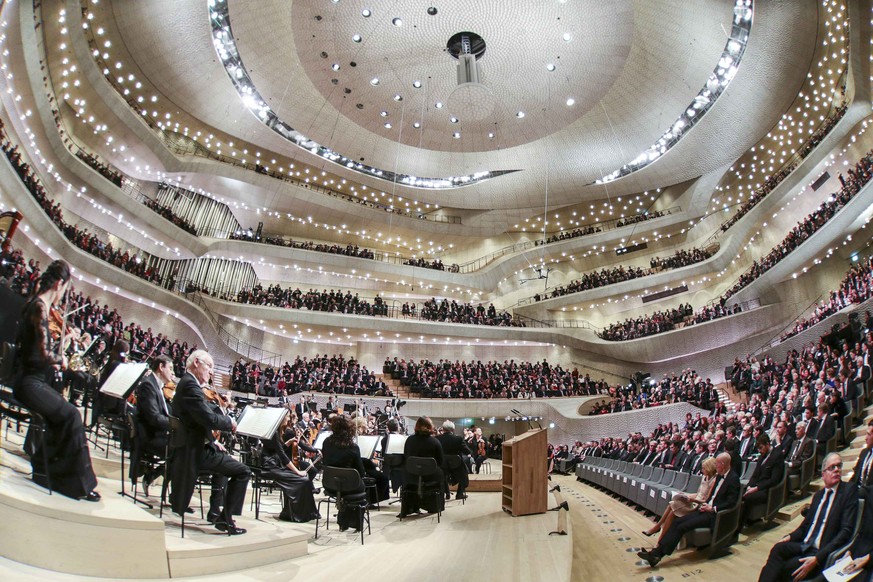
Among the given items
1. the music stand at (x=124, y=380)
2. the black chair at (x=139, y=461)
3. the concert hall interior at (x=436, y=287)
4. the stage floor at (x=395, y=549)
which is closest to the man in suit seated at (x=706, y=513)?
the concert hall interior at (x=436, y=287)

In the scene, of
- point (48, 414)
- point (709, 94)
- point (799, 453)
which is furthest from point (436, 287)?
point (48, 414)

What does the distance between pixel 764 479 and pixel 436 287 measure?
22762mm

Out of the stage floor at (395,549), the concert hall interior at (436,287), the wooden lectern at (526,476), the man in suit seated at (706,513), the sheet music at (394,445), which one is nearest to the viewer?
the stage floor at (395,549)

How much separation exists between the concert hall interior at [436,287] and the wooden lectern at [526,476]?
0.04m

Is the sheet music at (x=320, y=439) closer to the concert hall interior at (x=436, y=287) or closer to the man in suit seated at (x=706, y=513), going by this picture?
the concert hall interior at (x=436, y=287)

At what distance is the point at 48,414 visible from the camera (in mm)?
2680

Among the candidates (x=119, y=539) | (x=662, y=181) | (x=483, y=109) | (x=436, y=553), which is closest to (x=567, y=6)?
(x=483, y=109)

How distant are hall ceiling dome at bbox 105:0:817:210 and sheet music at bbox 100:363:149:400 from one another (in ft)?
45.4

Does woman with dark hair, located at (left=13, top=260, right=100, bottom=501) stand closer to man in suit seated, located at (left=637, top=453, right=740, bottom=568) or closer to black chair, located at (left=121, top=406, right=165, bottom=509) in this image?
black chair, located at (left=121, top=406, right=165, bottom=509)

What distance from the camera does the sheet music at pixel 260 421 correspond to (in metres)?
3.72

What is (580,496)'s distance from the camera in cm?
900

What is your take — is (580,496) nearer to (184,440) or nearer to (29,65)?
(184,440)


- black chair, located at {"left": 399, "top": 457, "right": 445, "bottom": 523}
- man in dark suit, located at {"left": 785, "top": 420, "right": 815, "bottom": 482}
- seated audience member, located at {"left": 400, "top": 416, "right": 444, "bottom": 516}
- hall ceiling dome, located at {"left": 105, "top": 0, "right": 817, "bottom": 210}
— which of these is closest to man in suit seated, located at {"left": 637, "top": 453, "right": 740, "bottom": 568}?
man in dark suit, located at {"left": 785, "top": 420, "right": 815, "bottom": 482}

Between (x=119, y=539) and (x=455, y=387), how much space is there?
18.0 m
